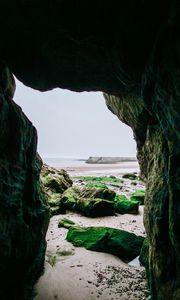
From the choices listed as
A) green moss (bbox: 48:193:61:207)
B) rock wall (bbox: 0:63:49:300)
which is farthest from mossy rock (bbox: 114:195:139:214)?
rock wall (bbox: 0:63:49:300)

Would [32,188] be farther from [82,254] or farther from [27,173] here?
[82,254]

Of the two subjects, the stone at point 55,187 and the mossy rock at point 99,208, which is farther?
the stone at point 55,187

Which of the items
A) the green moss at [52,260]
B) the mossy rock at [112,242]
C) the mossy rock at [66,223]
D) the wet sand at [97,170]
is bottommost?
the green moss at [52,260]

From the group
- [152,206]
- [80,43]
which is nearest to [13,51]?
[80,43]

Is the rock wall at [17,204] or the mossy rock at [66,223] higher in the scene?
the rock wall at [17,204]

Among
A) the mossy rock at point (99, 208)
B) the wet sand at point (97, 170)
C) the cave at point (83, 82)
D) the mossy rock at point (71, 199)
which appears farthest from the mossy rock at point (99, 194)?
the wet sand at point (97, 170)

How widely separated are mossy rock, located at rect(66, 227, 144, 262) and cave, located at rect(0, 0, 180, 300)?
1.76 metres

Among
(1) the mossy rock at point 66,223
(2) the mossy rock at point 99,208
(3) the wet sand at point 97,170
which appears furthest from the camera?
(3) the wet sand at point 97,170

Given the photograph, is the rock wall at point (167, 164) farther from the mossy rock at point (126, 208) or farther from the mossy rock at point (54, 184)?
the mossy rock at point (54, 184)

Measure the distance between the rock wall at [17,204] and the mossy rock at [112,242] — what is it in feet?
6.45

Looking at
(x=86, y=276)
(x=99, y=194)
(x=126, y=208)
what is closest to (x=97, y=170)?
(x=99, y=194)

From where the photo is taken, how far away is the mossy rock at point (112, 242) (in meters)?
6.84

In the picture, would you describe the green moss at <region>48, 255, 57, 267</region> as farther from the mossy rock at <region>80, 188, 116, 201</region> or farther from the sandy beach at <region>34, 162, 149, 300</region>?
the mossy rock at <region>80, 188, 116, 201</region>

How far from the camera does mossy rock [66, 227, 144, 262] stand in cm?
684
